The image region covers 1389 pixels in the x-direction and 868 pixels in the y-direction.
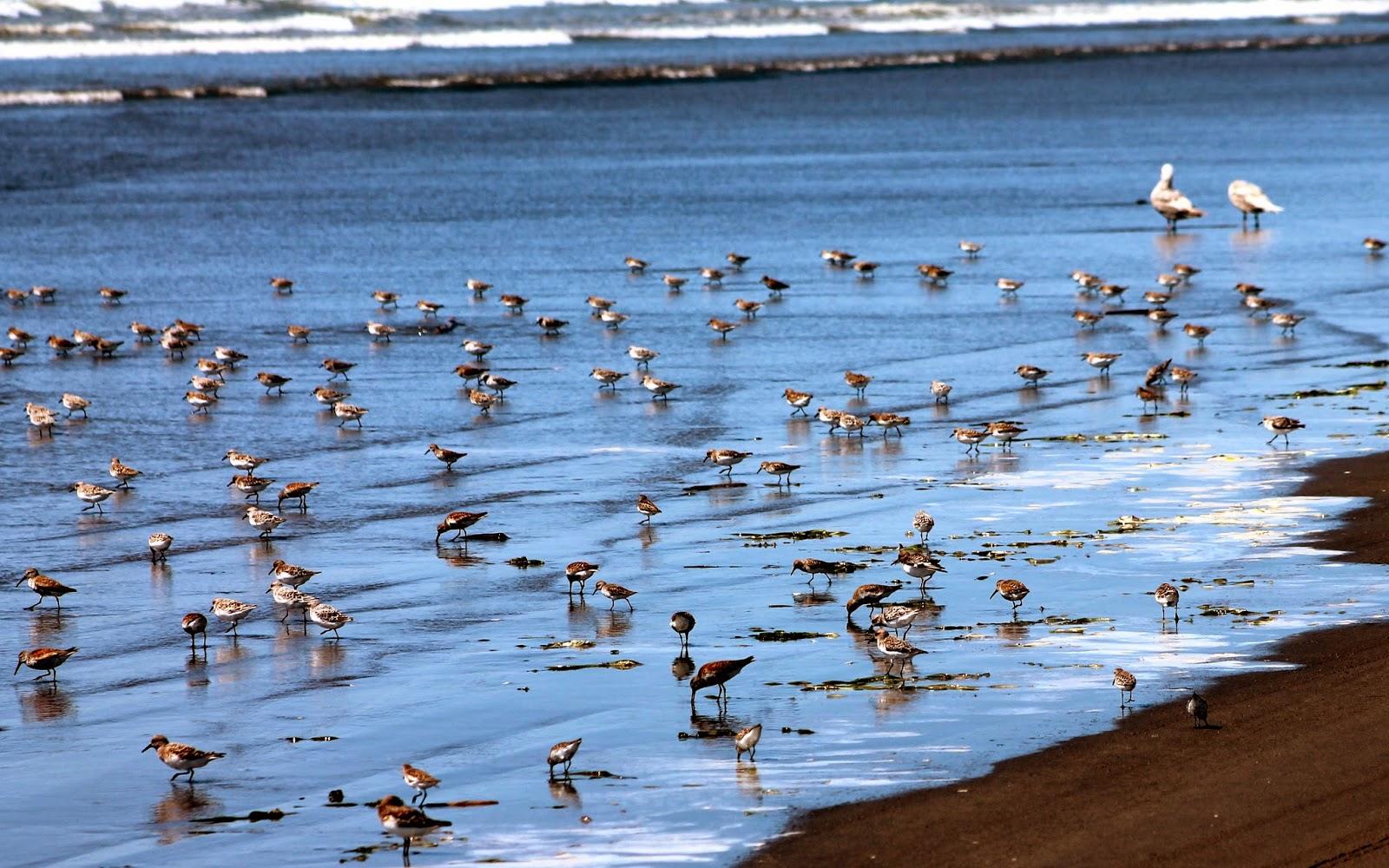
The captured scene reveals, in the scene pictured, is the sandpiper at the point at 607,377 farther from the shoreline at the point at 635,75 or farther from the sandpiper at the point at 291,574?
the shoreline at the point at 635,75

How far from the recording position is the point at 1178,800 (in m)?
12.9

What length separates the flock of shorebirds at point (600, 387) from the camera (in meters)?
14.8

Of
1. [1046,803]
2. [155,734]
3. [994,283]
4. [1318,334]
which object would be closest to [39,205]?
[994,283]

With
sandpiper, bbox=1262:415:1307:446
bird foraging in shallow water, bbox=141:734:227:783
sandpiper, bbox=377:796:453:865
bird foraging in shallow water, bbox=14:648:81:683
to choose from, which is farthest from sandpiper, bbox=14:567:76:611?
sandpiper, bbox=1262:415:1307:446

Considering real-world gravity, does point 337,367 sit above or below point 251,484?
above

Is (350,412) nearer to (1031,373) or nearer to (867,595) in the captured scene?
(1031,373)

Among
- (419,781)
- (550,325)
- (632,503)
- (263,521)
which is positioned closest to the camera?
(419,781)

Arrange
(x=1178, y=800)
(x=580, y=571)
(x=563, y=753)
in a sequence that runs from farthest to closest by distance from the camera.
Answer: (x=580, y=571) → (x=563, y=753) → (x=1178, y=800)

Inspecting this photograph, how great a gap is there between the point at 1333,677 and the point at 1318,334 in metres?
17.6

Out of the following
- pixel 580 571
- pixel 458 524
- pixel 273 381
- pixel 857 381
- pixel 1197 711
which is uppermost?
pixel 273 381

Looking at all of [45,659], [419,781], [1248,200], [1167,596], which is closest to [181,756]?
[419,781]

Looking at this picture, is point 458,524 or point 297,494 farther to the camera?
point 297,494

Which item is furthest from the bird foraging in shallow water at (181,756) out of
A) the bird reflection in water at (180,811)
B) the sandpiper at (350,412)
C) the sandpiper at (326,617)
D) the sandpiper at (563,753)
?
the sandpiper at (350,412)

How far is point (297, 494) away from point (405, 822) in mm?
10415
